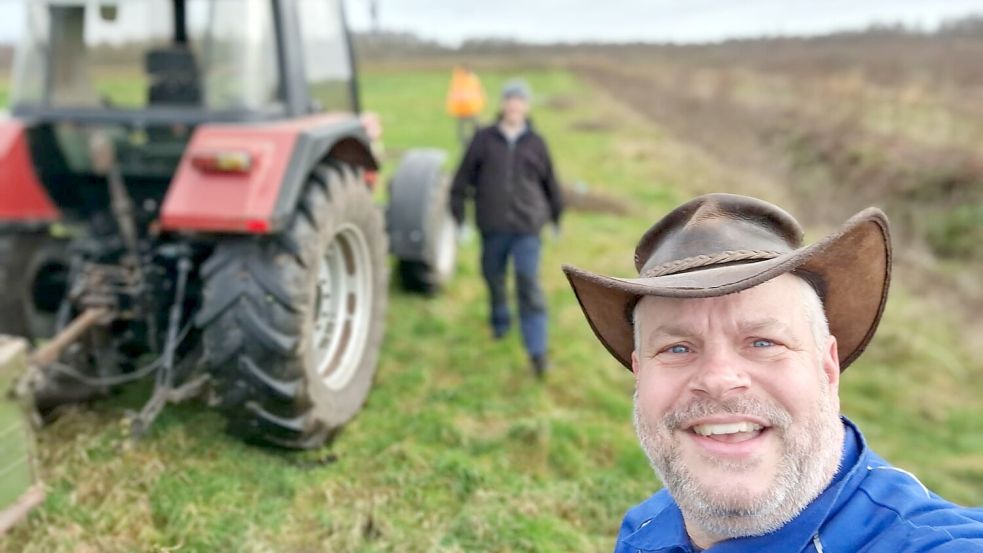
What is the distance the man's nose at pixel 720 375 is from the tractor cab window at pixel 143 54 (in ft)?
8.89

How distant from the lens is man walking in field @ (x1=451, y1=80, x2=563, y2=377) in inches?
188

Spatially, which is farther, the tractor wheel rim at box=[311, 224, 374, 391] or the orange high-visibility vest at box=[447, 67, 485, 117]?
the orange high-visibility vest at box=[447, 67, 485, 117]

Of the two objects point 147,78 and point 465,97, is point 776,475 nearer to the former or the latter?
point 147,78

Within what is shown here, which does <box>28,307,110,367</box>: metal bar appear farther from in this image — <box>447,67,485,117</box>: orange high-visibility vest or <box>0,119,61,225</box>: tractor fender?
<box>447,67,485,117</box>: orange high-visibility vest

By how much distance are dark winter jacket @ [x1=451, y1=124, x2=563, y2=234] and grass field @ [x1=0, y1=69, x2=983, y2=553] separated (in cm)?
84

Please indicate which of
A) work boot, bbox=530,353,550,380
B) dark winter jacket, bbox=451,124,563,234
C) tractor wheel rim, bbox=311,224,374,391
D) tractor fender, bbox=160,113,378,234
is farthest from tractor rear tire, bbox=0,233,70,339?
work boot, bbox=530,353,550,380

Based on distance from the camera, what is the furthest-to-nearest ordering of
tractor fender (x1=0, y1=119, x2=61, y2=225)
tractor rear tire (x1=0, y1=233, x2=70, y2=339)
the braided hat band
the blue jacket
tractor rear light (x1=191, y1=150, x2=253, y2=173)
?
1. tractor rear tire (x1=0, y1=233, x2=70, y2=339)
2. tractor fender (x1=0, y1=119, x2=61, y2=225)
3. tractor rear light (x1=191, y1=150, x2=253, y2=173)
4. the braided hat band
5. the blue jacket

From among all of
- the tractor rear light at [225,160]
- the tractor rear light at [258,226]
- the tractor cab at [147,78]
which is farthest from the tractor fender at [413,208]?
A: the tractor rear light at [258,226]

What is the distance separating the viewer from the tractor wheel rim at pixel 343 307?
3686 millimetres

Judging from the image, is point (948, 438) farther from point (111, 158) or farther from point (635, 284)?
point (111, 158)

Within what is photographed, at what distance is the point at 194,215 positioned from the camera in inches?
122

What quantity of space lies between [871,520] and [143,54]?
12.7 ft

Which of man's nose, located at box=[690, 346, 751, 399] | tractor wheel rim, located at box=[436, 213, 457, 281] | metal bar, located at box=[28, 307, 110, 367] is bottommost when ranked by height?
tractor wheel rim, located at box=[436, 213, 457, 281]

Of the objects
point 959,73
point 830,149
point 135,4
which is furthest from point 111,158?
point 959,73
